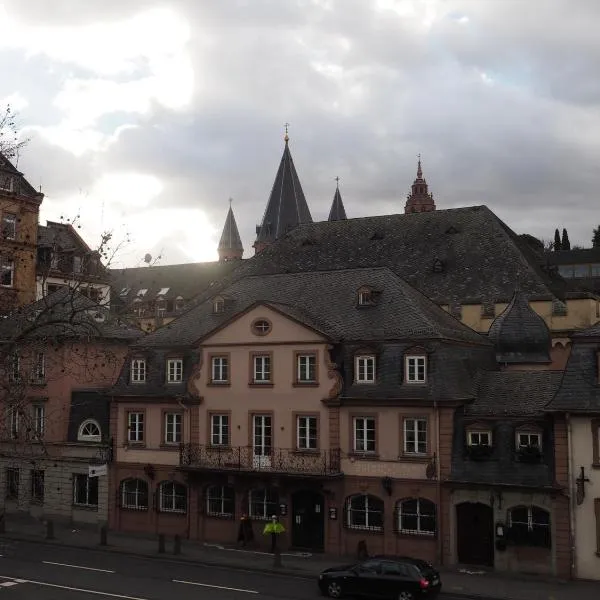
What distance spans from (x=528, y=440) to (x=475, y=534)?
13.8 ft

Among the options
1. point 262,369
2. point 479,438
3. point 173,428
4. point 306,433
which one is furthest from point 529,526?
point 173,428

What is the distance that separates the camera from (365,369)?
35438mm

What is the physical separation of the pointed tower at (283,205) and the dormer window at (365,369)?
61.6m

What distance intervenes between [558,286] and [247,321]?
23.1 meters

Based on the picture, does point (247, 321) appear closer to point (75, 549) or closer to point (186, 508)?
point (186, 508)

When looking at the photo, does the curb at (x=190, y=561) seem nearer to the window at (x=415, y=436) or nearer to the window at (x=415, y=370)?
the window at (x=415, y=436)

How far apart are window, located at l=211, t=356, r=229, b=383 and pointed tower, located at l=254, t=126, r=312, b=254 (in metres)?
58.6

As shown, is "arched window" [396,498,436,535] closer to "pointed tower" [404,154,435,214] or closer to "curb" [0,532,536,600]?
"curb" [0,532,536,600]

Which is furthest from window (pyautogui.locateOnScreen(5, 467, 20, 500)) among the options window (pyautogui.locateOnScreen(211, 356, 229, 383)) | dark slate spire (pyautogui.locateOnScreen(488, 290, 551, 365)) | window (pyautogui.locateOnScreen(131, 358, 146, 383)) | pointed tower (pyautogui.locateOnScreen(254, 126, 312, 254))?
pointed tower (pyautogui.locateOnScreen(254, 126, 312, 254))

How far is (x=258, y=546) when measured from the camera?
36.3 m

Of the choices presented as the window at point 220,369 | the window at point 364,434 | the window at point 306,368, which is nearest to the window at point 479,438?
the window at point 364,434

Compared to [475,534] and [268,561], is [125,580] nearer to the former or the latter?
[268,561]

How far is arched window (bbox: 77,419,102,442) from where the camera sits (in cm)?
4266

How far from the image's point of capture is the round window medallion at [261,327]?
37.4 meters
